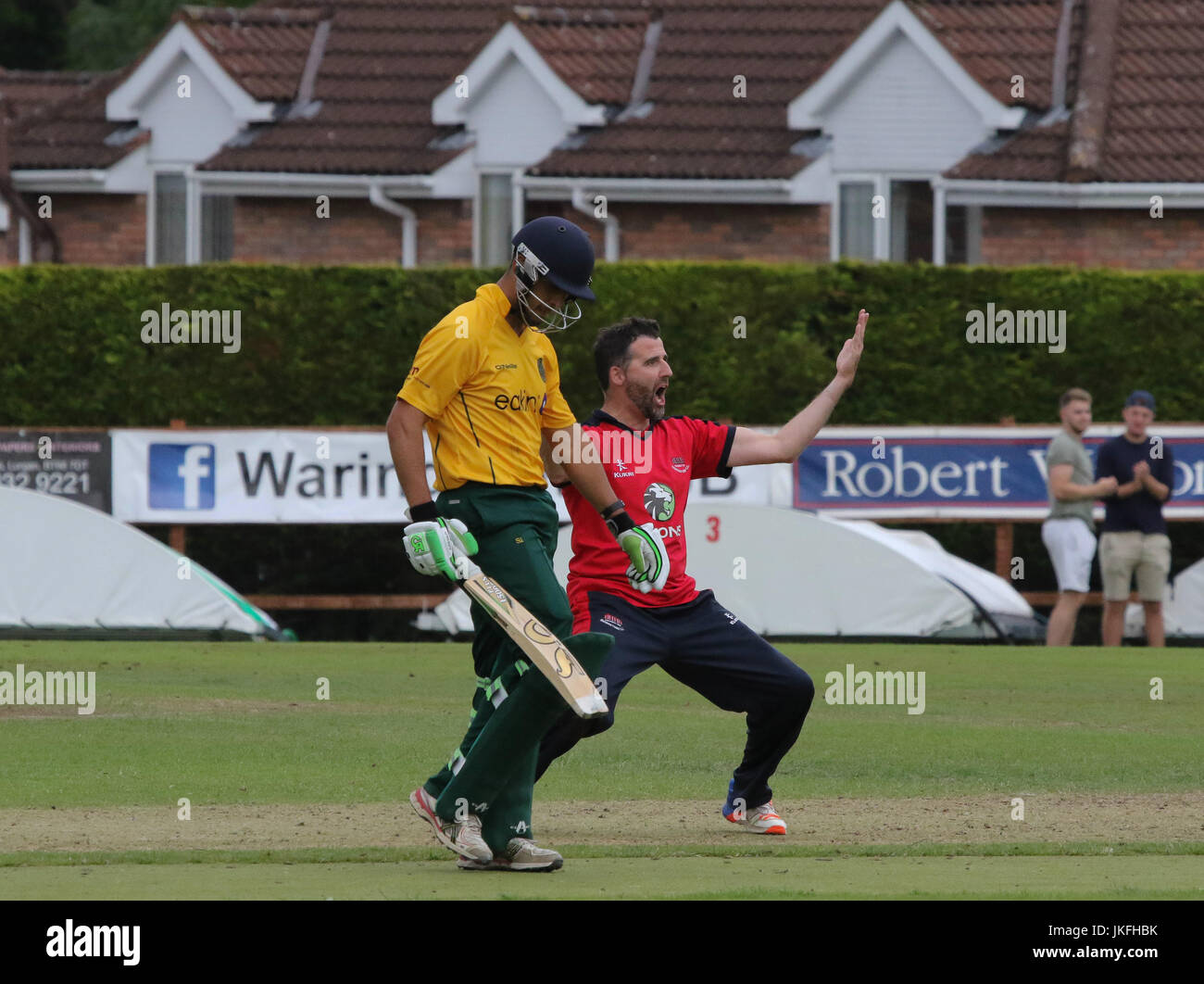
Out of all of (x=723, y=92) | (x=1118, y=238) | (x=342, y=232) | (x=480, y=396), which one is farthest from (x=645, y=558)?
(x=342, y=232)

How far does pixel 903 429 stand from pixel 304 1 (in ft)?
54.0

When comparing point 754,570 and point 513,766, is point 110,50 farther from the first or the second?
point 513,766

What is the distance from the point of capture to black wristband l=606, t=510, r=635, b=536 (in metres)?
8.09

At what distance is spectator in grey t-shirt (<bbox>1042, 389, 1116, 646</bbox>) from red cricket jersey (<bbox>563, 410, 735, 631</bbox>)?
30.7ft

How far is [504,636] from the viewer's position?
7535 millimetres

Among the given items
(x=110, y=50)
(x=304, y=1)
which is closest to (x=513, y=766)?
(x=304, y=1)

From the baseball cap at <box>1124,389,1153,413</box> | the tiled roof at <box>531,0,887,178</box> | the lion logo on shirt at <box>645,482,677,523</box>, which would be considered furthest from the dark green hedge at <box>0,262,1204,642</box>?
the lion logo on shirt at <box>645,482,677,523</box>

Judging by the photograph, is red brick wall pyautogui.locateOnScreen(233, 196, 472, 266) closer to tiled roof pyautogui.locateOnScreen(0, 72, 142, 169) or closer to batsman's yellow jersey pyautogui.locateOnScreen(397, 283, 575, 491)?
tiled roof pyautogui.locateOnScreen(0, 72, 142, 169)

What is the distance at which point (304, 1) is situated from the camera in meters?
32.1

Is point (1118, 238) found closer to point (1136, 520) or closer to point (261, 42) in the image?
point (1136, 520)

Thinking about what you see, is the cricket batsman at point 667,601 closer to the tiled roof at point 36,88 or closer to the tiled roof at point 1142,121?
the tiled roof at point 1142,121

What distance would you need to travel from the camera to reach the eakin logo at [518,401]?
7.59 metres

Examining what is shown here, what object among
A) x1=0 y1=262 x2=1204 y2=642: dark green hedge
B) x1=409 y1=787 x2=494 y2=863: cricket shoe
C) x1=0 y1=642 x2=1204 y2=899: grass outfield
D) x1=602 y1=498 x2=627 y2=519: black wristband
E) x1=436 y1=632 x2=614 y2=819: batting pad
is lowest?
x1=0 y1=642 x2=1204 y2=899: grass outfield
